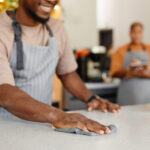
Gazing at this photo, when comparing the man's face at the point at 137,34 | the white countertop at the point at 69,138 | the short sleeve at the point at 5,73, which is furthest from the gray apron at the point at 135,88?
the short sleeve at the point at 5,73

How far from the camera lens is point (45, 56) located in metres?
1.41

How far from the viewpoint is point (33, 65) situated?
54.1 inches

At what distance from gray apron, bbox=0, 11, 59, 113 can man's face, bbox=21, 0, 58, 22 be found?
10 centimetres

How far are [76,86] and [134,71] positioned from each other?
0.96 metres

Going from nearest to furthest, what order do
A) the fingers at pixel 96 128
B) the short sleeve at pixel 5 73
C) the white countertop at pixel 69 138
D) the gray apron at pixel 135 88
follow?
the white countertop at pixel 69 138 < the fingers at pixel 96 128 < the short sleeve at pixel 5 73 < the gray apron at pixel 135 88

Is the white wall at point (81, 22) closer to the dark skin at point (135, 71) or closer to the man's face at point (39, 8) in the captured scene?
the dark skin at point (135, 71)

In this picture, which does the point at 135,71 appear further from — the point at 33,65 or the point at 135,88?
the point at 33,65

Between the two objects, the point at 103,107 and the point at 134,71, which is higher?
the point at 103,107

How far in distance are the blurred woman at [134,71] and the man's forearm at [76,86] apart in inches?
35.2

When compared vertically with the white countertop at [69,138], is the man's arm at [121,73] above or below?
below

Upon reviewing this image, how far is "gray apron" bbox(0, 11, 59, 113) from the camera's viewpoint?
133 cm

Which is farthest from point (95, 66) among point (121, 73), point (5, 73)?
point (5, 73)

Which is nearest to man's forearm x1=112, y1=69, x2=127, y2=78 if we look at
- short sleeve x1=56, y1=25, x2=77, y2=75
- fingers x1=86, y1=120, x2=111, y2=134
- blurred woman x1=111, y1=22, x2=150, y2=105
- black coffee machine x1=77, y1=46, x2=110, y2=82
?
blurred woman x1=111, y1=22, x2=150, y2=105

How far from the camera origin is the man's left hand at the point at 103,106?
4.32ft
